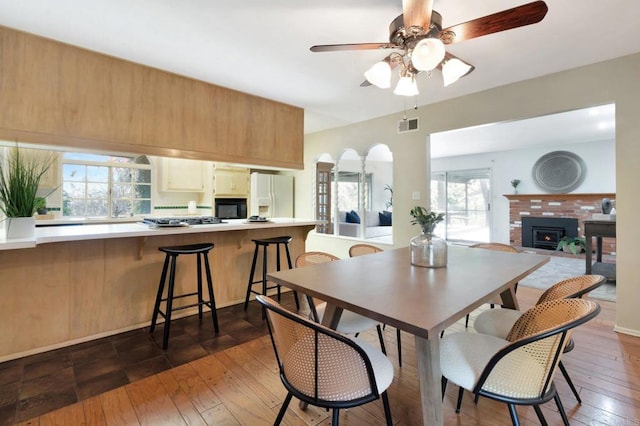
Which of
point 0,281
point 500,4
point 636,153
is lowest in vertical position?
point 0,281

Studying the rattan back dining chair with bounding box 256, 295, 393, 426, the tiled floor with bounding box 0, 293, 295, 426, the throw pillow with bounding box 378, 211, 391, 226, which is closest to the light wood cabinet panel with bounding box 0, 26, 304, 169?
the tiled floor with bounding box 0, 293, 295, 426

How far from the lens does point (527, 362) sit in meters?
1.11

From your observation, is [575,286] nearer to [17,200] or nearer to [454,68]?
[454,68]

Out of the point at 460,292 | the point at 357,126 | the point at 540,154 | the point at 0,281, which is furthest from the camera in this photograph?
the point at 540,154

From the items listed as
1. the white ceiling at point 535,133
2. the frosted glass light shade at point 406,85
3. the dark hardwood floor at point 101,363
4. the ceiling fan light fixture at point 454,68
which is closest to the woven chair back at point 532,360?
the ceiling fan light fixture at point 454,68

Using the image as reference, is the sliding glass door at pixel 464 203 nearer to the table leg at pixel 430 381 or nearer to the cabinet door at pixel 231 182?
the cabinet door at pixel 231 182

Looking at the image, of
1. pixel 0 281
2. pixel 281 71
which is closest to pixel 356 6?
pixel 281 71

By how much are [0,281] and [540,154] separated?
877 centimetres

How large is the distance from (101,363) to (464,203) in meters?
8.13

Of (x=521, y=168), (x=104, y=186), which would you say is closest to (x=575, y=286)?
(x=104, y=186)

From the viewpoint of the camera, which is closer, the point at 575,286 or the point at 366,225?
the point at 575,286

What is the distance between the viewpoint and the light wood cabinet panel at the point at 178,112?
2893mm

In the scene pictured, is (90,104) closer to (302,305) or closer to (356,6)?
(356,6)

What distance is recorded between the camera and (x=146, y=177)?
5020 millimetres
